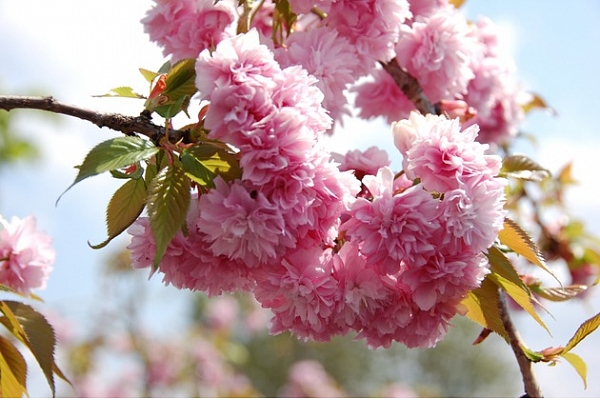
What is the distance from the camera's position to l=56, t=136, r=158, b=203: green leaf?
1.93ft

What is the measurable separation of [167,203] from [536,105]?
1.22m

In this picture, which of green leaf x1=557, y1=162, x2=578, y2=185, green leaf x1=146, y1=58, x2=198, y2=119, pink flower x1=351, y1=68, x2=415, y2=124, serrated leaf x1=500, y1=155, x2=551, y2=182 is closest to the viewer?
green leaf x1=146, y1=58, x2=198, y2=119

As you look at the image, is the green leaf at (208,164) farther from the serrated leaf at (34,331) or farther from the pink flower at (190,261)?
the serrated leaf at (34,331)

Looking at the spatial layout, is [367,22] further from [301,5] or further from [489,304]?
[489,304]

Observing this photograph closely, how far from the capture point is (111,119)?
2.17 feet

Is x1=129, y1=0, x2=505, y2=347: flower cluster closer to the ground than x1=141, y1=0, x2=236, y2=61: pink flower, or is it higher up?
closer to the ground

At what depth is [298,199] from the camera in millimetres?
615

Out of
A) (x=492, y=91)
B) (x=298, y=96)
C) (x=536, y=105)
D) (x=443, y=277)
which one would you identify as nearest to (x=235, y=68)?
(x=298, y=96)

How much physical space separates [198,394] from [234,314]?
3.83 feet


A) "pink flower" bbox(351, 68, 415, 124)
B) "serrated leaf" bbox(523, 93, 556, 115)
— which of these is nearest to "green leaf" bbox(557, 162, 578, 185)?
"serrated leaf" bbox(523, 93, 556, 115)

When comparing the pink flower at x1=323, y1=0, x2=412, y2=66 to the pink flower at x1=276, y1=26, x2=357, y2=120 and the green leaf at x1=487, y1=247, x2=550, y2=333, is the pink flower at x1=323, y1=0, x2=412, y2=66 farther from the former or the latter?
the green leaf at x1=487, y1=247, x2=550, y2=333

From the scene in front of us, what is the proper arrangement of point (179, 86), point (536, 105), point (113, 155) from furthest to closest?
point (536, 105) → point (179, 86) → point (113, 155)

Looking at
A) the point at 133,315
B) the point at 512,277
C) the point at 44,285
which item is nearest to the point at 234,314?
the point at 133,315

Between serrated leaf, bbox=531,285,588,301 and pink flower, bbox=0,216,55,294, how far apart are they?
726 mm
